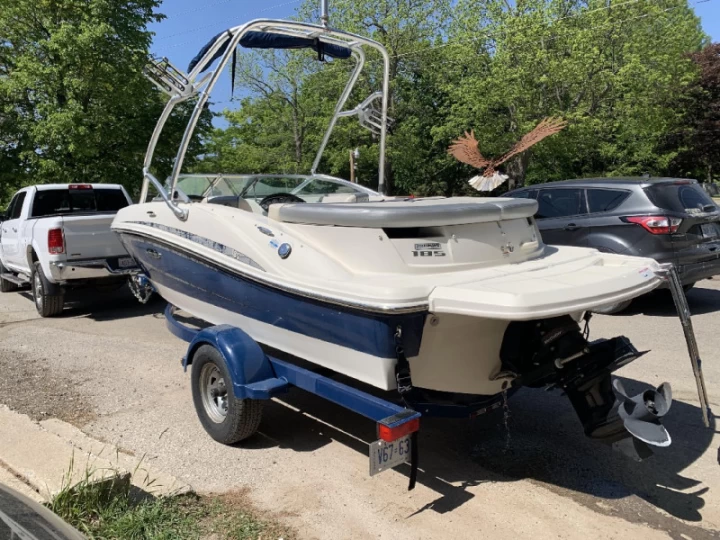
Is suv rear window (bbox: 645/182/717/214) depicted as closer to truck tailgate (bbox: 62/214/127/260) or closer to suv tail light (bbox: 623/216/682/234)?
suv tail light (bbox: 623/216/682/234)

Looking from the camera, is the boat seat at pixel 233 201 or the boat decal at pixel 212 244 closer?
the boat decal at pixel 212 244

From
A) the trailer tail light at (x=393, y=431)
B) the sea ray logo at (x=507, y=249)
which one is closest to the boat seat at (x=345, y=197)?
the sea ray logo at (x=507, y=249)

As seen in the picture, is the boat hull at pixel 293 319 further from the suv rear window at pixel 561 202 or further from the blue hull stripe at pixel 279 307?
the suv rear window at pixel 561 202

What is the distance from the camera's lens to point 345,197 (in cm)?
624

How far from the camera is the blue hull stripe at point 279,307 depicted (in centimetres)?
340

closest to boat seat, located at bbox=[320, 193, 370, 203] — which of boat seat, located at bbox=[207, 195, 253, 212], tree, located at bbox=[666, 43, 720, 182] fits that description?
boat seat, located at bbox=[207, 195, 253, 212]

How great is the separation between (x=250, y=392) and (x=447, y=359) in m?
1.35

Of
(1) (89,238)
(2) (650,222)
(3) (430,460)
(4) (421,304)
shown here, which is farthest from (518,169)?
(4) (421,304)

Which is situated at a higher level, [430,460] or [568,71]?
[568,71]

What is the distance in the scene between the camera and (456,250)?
382 centimetres

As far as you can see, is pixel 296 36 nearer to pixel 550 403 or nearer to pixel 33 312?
pixel 550 403

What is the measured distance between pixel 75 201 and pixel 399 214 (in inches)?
310

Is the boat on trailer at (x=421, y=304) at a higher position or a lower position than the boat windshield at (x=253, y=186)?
lower

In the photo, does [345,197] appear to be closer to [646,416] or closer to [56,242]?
[646,416]
